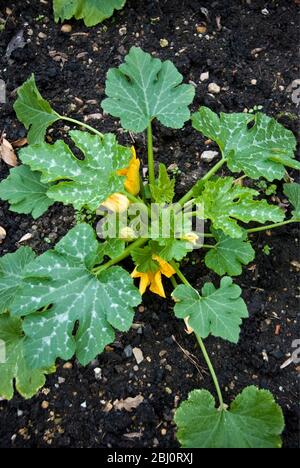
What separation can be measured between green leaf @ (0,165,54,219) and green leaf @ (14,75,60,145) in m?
0.23

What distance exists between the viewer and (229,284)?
2426mm

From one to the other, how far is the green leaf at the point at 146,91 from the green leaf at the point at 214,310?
902 mm

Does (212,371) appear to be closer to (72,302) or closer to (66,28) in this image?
(72,302)

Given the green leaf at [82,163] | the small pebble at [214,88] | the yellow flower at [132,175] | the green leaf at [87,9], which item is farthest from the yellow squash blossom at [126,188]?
the green leaf at [87,9]

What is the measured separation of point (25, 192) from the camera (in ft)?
9.02

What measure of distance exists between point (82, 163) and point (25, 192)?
0.41 meters

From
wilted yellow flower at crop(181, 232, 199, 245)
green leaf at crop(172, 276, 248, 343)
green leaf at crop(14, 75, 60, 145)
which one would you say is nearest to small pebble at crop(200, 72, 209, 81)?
green leaf at crop(14, 75, 60, 145)

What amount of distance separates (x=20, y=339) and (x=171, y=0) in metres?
2.56

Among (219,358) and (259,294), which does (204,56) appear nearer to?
(259,294)

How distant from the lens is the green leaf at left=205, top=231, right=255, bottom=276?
2.62 meters

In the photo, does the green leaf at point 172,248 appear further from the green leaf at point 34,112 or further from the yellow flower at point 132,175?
the green leaf at point 34,112

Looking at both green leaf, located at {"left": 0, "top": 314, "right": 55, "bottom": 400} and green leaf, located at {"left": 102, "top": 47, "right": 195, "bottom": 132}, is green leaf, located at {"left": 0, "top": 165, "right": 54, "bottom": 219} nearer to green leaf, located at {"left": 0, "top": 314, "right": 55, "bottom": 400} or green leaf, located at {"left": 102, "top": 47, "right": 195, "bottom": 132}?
green leaf, located at {"left": 102, "top": 47, "right": 195, "bottom": 132}

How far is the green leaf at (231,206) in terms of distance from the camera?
2428 millimetres

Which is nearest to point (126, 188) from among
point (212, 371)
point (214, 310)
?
point (214, 310)
